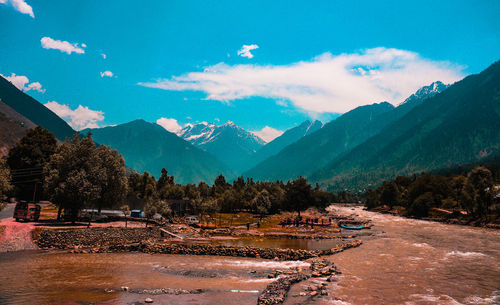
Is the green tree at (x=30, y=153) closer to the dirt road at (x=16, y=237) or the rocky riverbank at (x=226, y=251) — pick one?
the dirt road at (x=16, y=237)

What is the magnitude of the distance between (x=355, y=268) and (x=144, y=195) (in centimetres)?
12173

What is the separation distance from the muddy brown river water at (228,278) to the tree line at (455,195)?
206ft

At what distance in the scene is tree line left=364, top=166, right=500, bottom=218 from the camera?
3802 inches

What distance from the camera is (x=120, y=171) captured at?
6638cm

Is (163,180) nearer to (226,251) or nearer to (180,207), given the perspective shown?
(180,207)

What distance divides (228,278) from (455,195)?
13886 cm

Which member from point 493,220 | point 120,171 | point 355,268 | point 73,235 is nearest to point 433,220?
point 493,220

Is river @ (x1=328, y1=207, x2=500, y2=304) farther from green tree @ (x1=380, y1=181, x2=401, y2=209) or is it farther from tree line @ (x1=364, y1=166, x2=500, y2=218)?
green tree @ (x1=380, y1=181, x2=401, y2=209)

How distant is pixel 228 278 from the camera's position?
31062 millimetres

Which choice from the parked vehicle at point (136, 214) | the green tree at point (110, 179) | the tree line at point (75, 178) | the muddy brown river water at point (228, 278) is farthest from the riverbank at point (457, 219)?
the parked vehicle at point (136, 214)

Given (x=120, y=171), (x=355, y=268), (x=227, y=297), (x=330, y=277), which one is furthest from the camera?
(x=120, y=171)

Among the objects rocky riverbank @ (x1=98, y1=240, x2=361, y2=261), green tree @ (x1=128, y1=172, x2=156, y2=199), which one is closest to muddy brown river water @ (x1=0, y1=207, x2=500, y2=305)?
rocky riverbank @ (x1=98, y1=240, x2=361, y2=261)

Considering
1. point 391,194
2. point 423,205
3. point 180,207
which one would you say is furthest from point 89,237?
point 391,194

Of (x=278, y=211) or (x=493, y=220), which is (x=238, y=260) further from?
(x=278, y=211)
